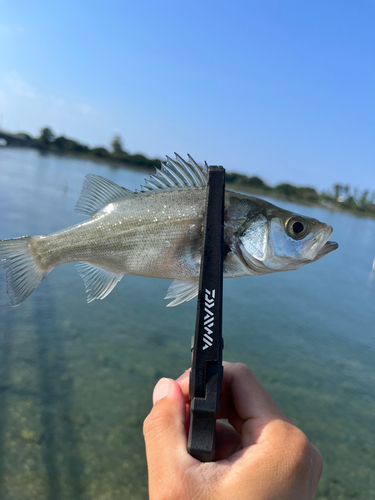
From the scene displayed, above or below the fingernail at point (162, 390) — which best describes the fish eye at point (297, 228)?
above

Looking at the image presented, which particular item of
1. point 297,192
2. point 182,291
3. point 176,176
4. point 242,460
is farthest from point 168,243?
point 297,192

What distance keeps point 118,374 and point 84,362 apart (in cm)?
51

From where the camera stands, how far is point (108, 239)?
154 cm

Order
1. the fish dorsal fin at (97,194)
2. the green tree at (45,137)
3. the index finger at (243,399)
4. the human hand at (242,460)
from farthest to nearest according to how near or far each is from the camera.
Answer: the green tree at (45,137) < the fish dorsal fin at (97,194) < the index finger at (243,399) < the human hand at (242,460)

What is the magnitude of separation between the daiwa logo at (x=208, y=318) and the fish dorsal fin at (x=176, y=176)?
57 cm

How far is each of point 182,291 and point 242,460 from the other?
72cm

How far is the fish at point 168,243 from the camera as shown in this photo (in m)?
1.48

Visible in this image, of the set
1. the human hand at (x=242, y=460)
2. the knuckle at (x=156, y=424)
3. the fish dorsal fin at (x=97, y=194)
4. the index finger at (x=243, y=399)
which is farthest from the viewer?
the fish dorsal fin at (x=97, y=194)

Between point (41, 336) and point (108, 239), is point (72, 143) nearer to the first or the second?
point (41, 336)

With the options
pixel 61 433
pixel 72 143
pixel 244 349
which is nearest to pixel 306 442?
pixel 61 433

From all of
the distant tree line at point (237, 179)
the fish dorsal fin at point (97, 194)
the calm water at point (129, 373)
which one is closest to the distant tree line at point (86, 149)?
the distant tree line at point (237, 179)

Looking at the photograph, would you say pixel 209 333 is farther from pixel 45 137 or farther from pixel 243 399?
pixel 45 137

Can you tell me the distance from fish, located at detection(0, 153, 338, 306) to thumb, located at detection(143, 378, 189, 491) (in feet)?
1.56

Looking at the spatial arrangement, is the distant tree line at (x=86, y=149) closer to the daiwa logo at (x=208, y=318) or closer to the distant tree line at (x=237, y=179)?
the distant tree line at (x=237, y=179)
